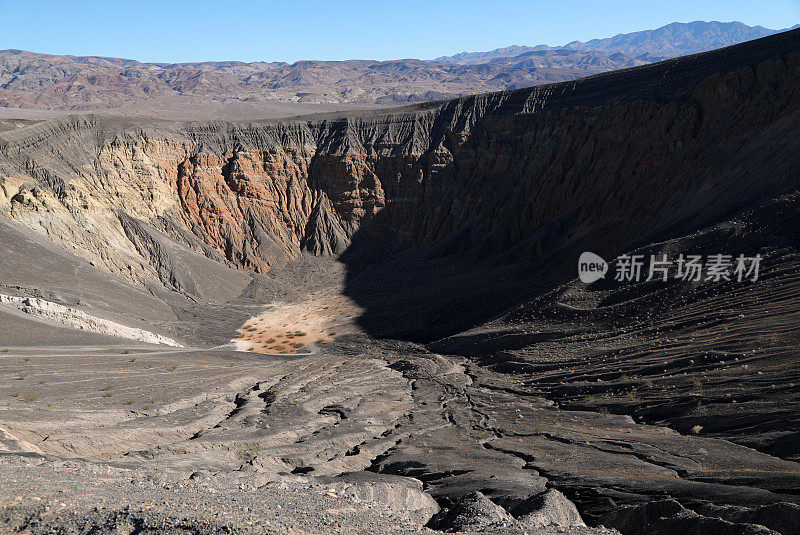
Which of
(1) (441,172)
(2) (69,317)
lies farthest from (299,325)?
(1) (441,172)

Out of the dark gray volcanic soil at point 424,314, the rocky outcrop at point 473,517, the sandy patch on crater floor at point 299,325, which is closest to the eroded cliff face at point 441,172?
the dark gray volcanic soil at point 424,314

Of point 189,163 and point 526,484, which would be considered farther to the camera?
point 189,163

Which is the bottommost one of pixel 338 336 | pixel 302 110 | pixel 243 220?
pixel 338 336

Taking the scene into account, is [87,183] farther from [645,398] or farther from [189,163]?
[645,398]

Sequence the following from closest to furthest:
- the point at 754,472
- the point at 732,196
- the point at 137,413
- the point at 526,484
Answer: the point at 754,472
the point at 526,484
the point at 137,413
the point at 732,196

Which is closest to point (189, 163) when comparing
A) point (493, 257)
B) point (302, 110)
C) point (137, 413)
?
point (493, 257)

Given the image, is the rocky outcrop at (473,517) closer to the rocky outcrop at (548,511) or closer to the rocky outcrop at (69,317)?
the rocky outcrop at (548,511)
